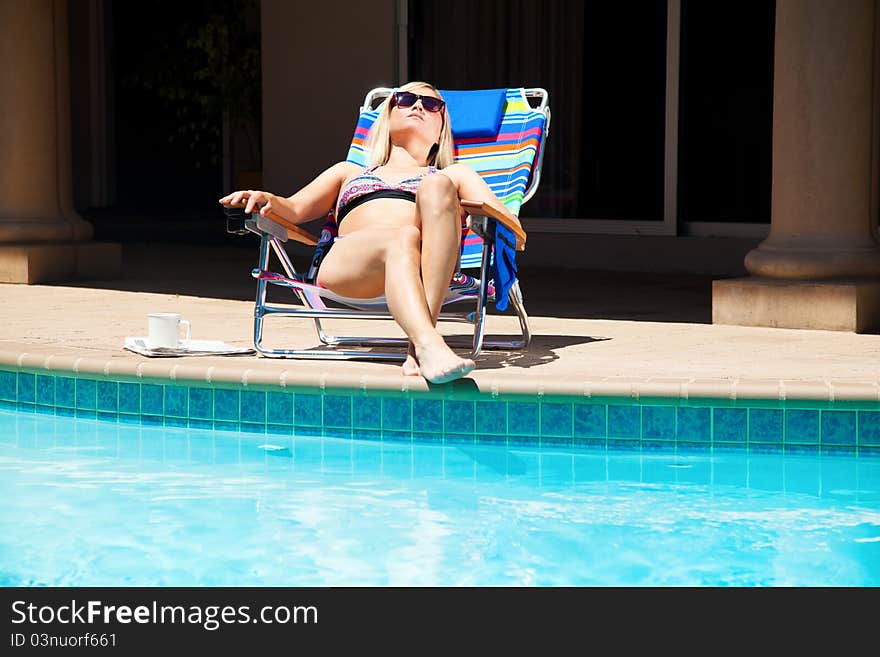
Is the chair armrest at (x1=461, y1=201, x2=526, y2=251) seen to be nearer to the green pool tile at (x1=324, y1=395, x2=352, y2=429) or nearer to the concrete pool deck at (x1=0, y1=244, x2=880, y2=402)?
the concrete pool deck at (x1=0, y1=244, x2=880, y2=402)

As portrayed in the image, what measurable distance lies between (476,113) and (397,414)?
1548 millimetres

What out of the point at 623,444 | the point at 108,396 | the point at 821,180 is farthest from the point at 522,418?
the point at 821,180

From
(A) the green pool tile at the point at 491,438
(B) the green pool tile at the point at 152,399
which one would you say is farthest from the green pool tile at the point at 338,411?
(B) the green pool tile at the point at 152,399

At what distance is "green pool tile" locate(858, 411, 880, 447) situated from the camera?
165 inches

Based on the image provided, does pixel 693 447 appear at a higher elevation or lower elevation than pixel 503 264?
lower

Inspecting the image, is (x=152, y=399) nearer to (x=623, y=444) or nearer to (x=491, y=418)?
(x=491, y=418)

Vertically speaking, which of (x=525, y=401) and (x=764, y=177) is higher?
(x=764, y=177)

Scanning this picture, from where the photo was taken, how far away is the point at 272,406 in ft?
14.9

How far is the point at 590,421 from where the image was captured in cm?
431

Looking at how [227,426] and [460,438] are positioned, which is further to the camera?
[227,426]
